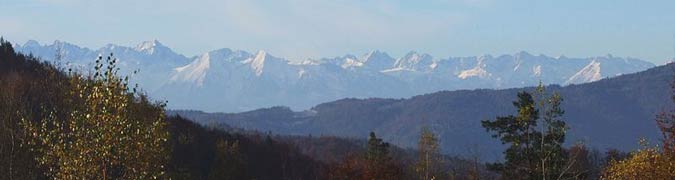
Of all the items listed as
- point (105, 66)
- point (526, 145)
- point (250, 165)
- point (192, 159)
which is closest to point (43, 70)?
point (192, 159)

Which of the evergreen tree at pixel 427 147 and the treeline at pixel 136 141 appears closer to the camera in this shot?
the treeline at pixel 136 141

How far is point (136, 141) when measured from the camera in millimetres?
28750

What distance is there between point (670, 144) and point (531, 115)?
21177 millimetres

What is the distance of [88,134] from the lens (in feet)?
91.8

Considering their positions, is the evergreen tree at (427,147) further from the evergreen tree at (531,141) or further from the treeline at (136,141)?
the evergreen tree at (531,141)

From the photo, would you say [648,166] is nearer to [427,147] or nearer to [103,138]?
[103,138]

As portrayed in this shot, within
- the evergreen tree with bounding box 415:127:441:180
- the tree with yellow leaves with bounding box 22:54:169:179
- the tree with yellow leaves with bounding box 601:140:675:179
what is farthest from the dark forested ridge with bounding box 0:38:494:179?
the tree with yellow leaves with bounding box 601:140:675:179

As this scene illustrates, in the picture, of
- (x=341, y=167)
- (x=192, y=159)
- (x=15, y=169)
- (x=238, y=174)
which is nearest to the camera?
(x=15, y=169)

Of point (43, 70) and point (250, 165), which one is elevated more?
point (43, 70)

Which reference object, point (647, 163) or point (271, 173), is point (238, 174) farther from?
point (647, 163)

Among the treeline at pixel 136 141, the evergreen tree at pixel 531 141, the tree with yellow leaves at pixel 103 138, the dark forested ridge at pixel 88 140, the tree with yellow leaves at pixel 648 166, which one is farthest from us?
the evergreen tree at pixel 531 141

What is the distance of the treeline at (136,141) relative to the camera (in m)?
28.0

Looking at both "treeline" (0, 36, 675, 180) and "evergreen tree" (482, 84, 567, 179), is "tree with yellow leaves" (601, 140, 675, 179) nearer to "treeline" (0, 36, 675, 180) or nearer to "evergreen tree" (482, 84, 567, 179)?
"treeline" (0, 36, 675, 180)

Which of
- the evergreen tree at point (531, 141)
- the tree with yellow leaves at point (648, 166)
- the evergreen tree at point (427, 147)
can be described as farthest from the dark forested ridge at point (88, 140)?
the tree with yellow leaves at point (648, 166)
